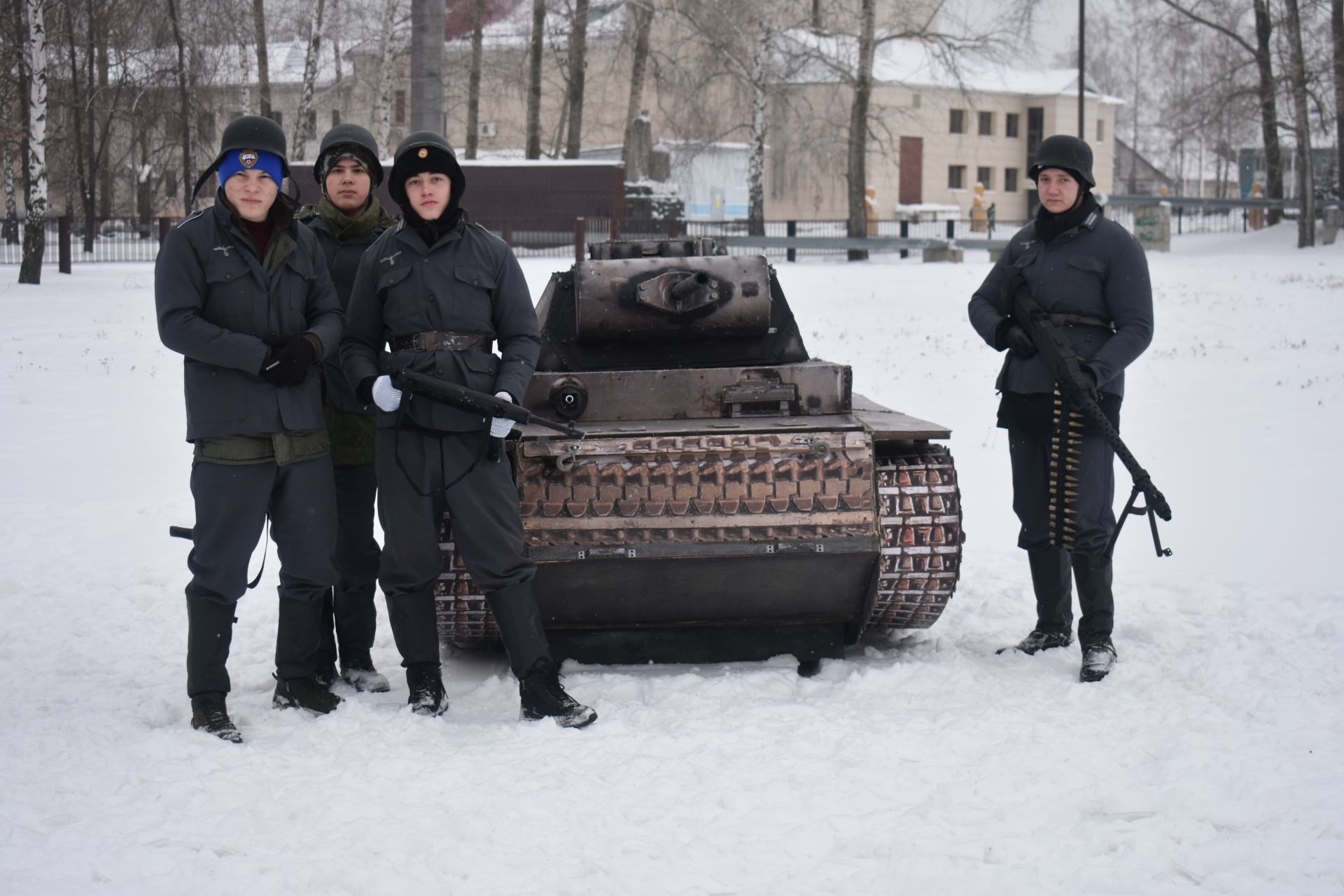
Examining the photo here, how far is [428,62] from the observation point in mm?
12562

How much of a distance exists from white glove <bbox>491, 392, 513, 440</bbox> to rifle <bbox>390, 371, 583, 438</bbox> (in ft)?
0.05

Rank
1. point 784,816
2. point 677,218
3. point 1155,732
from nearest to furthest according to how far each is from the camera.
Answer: point 784,816 → point 1155,732 → point 677,218

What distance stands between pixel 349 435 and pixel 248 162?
107 cm

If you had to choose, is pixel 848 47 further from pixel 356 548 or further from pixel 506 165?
pixel 356 548

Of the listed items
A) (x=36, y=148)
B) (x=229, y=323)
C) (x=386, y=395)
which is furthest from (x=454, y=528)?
(x=36, y=148)

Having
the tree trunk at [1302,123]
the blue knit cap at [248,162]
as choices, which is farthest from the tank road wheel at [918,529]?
the tree trunk at [1302,123]

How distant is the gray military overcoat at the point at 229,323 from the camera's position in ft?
15.6

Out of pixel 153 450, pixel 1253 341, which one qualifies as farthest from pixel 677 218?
pixel 153 450

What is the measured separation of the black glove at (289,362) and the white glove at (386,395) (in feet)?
0.79

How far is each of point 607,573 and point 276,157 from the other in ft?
6.23

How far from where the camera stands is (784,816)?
13.6 feet

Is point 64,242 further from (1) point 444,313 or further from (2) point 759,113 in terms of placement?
(1) point 444,313

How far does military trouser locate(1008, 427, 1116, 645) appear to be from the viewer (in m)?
5.61

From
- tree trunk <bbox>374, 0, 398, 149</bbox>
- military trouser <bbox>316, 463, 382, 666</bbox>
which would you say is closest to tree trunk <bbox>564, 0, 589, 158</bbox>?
tree trunk <bbox>374, 0, 398, 149</bbox>
